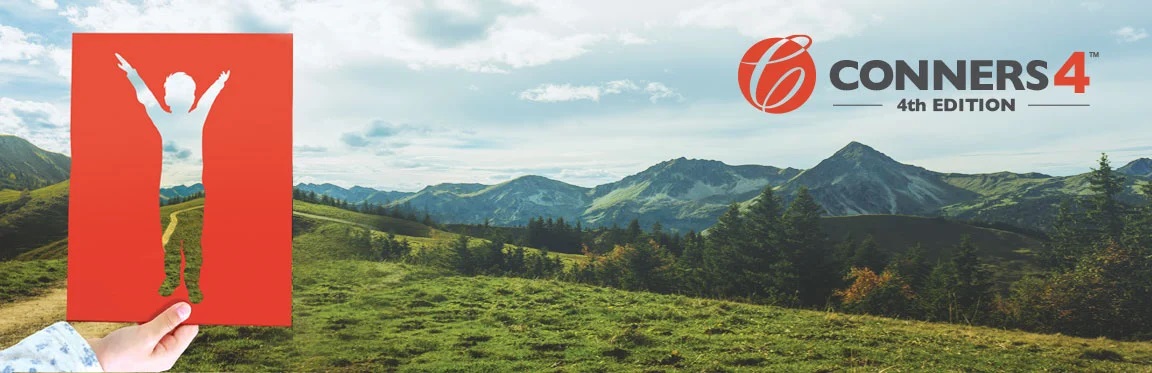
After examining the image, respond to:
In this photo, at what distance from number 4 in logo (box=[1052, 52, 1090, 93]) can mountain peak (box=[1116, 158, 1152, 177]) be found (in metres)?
2.20

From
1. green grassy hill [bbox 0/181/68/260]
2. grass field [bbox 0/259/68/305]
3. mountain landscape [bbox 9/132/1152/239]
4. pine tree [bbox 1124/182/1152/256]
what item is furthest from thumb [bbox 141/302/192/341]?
green grassy hill [bbox 0/181/68/260]

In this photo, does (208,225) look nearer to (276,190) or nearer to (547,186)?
(276,190)

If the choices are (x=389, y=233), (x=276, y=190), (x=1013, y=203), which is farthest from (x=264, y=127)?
(x=1013, y=203)

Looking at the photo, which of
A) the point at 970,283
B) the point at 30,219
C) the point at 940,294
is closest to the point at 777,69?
the point at 940,294

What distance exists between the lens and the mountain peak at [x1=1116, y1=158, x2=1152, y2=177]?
9562 millimetres

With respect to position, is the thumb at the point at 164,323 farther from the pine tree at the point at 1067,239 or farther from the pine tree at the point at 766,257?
Answer: the pine tree at the point at 1067,239

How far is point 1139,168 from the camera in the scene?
9930mm

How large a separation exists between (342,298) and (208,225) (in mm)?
8215

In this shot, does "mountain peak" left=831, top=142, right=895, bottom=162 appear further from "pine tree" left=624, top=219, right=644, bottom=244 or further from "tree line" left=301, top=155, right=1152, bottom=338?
"pine tree" left=624, top=219, right=644, bottom=244

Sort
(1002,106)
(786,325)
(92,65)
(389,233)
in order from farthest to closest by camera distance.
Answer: (389,233) → (786,325) → (1002,106) → (92,65)

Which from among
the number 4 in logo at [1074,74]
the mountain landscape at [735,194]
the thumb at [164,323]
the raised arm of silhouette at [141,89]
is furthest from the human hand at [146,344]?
the mountain landscape at [735,194]

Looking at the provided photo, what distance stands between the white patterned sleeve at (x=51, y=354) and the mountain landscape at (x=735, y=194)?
12.1 m

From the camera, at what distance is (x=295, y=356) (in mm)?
8234

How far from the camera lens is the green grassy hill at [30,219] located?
704 inches
